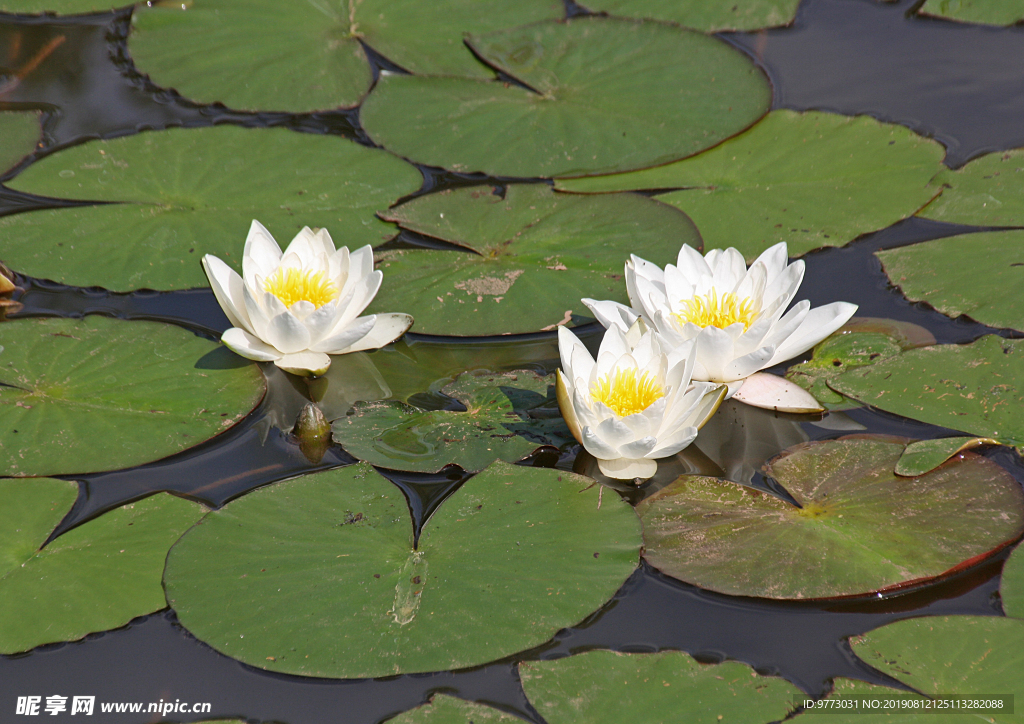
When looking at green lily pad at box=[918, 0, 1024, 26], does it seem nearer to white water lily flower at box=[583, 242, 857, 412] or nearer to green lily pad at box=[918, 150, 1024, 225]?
green lily pad at box=[918, 150, 1024, 225]

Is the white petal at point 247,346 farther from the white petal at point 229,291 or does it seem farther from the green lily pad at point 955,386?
the green lily pad at point 955,386

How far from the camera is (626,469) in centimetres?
250

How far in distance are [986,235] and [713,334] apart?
5.09ft

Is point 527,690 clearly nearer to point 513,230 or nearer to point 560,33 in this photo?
point 513,230

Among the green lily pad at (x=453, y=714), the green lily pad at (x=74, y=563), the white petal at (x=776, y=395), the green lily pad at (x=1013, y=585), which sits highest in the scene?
the white petal at (x=776, y=395)

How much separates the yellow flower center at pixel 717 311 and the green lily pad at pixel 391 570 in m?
0.73

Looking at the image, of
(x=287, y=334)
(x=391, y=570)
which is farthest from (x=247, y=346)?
(x=391, y=570)

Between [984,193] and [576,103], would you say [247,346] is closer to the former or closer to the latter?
[576,103]

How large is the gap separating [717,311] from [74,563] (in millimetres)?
2154

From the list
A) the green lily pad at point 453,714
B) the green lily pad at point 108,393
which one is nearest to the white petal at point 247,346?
the green lily pad at point 108,393

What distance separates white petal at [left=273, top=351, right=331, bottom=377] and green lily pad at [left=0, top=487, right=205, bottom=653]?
2.07ft

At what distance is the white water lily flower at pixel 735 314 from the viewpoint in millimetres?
2602

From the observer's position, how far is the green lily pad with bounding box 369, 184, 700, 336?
3107 mm

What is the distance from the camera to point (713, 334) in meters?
2.53
